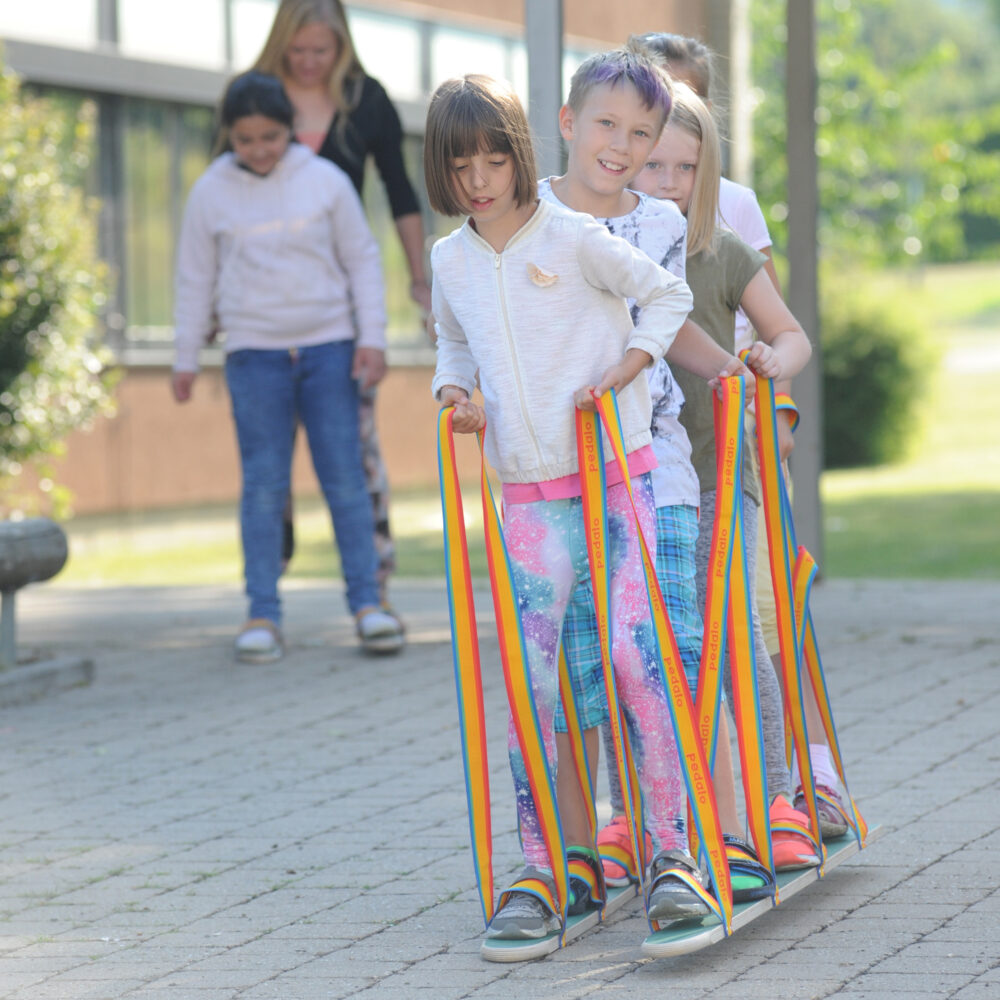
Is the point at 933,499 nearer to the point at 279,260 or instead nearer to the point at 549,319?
the point at 279,260

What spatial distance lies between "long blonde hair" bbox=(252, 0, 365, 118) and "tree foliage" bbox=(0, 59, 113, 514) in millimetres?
4840

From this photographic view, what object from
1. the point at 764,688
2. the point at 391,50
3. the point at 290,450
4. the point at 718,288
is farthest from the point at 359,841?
the point at 391,50

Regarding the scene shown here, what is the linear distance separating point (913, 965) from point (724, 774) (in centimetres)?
54

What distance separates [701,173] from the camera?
12.1 feet

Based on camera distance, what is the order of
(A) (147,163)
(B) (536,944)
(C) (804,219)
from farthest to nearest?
(A) (147,163) → (C) (804,219) → (B) (536,944)

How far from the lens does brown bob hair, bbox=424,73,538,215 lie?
131 inches

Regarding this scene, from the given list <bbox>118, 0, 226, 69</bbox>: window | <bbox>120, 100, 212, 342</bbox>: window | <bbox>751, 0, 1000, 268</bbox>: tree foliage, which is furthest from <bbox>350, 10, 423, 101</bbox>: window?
<bbox>751, 0, 1000, 268</bbox>: tree foliage

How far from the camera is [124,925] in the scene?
378cm

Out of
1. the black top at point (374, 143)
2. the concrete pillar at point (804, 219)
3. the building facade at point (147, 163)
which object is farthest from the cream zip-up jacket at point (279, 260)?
the building facade at point (147, 163)

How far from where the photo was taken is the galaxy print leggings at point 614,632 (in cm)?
343

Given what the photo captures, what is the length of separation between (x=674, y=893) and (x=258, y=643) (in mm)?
3618

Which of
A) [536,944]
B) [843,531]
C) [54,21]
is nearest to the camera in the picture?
[536,944]

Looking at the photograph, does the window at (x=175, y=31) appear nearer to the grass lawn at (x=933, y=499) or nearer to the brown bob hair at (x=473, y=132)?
the grass lawn at (x=933, y=499)

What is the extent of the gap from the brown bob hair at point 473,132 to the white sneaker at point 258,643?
353cm
